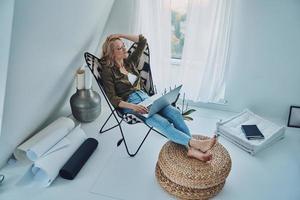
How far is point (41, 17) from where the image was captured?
1510 mm

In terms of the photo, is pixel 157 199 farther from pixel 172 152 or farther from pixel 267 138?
pixel 267 138

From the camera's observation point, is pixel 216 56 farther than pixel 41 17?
Yes

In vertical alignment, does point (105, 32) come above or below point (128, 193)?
above

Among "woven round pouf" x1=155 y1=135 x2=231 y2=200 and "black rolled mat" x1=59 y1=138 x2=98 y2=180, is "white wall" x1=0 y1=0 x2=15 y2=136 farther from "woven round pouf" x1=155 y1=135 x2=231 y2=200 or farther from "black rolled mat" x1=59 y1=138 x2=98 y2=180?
"woven round pouf" x1=155 y1=135 x2=231 y2=200

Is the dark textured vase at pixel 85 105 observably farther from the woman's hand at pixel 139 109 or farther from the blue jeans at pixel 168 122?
the woman's hand at pixel 139 109

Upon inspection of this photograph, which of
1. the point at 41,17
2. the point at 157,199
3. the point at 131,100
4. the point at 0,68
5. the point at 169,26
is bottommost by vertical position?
the point at 157,199

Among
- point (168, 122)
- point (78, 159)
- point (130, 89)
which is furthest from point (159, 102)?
point (78, 159)

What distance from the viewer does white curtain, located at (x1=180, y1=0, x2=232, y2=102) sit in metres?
2.38

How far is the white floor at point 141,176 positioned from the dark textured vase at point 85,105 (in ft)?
0.53

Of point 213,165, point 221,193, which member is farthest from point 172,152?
point 221,193

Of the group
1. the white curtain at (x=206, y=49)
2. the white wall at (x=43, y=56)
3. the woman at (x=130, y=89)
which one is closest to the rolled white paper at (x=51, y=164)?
the white wall at (x=43, y=56)

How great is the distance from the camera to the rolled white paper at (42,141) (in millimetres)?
1989

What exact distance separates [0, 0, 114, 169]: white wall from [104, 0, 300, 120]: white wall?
2.03 feet

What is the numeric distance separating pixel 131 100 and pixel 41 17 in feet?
3.20
